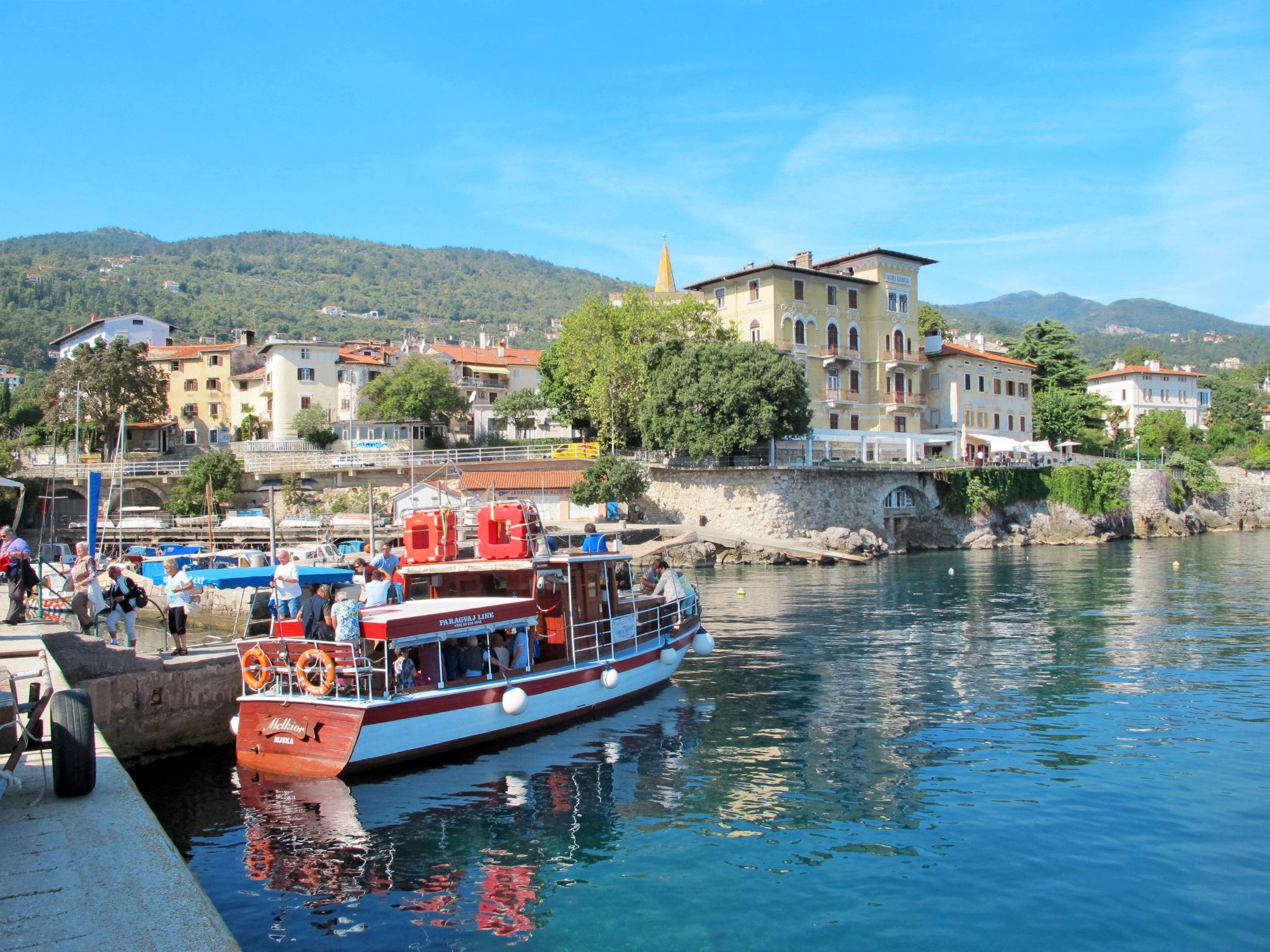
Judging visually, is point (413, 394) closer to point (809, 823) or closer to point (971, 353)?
point (971, 353)

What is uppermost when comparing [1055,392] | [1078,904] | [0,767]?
[1055,392]

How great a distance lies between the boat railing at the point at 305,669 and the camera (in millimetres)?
13094

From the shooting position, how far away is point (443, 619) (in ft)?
45.8

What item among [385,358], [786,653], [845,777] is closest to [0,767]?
[845,777]

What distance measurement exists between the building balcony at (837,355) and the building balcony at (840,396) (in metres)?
1.76

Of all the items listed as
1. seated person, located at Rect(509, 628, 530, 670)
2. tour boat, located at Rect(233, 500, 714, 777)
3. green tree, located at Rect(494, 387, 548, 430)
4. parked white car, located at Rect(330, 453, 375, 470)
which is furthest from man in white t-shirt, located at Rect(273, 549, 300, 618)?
green tree, located at Rect(494, 387, 548, 430)

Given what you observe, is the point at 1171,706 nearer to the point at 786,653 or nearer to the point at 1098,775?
the point at 1098,775

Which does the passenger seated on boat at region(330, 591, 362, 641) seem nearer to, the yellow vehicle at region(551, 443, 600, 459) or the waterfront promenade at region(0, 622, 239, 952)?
the waterfront promenade at region(0, 622, 239, 952)

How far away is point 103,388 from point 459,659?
184ft

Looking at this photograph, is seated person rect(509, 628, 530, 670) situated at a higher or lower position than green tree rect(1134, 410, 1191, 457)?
lower

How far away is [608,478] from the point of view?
163 ft

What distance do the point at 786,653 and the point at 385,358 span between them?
188 feet

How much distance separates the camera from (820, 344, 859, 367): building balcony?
200 feet

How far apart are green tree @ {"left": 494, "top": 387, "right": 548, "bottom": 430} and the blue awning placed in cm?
4406
